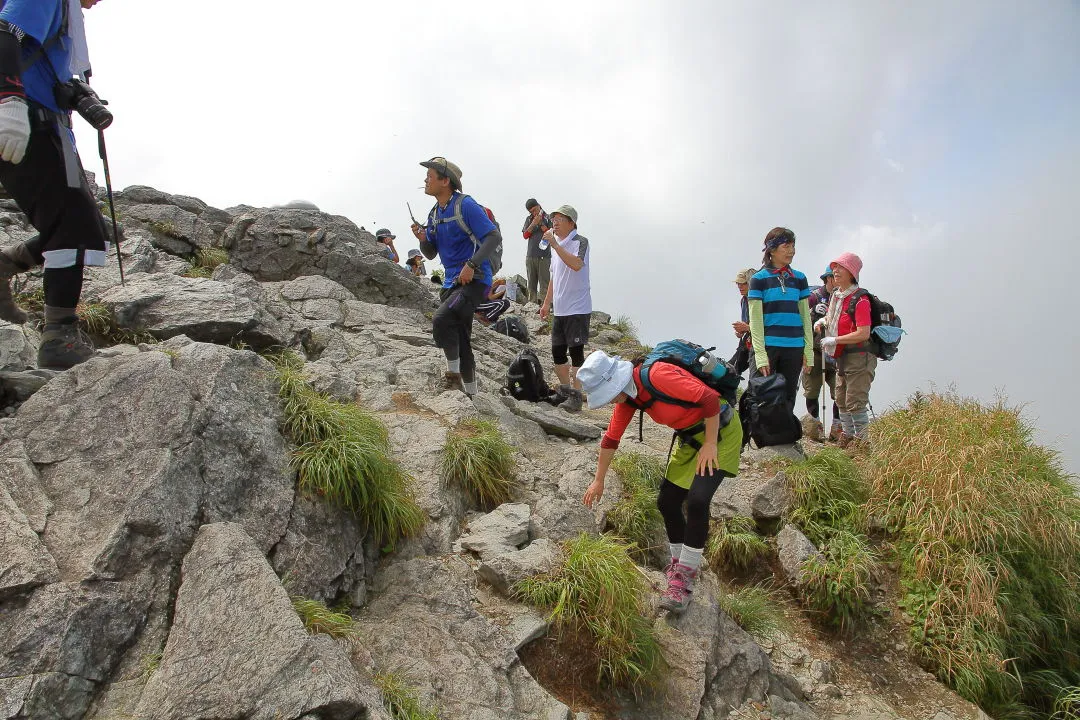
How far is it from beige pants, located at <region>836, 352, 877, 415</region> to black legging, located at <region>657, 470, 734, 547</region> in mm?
3973

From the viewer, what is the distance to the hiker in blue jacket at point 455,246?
7.27 meters

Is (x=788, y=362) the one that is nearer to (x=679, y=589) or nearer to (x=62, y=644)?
(x=679, y=589)

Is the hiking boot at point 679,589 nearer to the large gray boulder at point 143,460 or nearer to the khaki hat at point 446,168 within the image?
the large gray boulder at point 143,460

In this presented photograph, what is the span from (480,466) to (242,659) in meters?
3.22

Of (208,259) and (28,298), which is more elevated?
(208,259)

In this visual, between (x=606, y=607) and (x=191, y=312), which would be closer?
(x=606, y=607)

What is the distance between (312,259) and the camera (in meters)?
12.3

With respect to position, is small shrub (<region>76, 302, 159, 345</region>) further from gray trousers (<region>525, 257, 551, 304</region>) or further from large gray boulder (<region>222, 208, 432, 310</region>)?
gray trousers (<region>525, 257, 551, 304</region>)

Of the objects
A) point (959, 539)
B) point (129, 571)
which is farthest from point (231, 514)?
point (959, 539)

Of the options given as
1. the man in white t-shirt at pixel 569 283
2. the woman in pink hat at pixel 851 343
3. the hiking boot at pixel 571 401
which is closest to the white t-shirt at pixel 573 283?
the man in white t-shirt at pixel 569 283

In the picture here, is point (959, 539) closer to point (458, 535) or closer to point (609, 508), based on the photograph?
point (609, 508)

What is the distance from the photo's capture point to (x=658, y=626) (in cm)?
501

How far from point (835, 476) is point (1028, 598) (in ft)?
6.83

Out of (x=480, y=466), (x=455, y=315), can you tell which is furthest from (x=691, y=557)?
(x=455, y=315)
